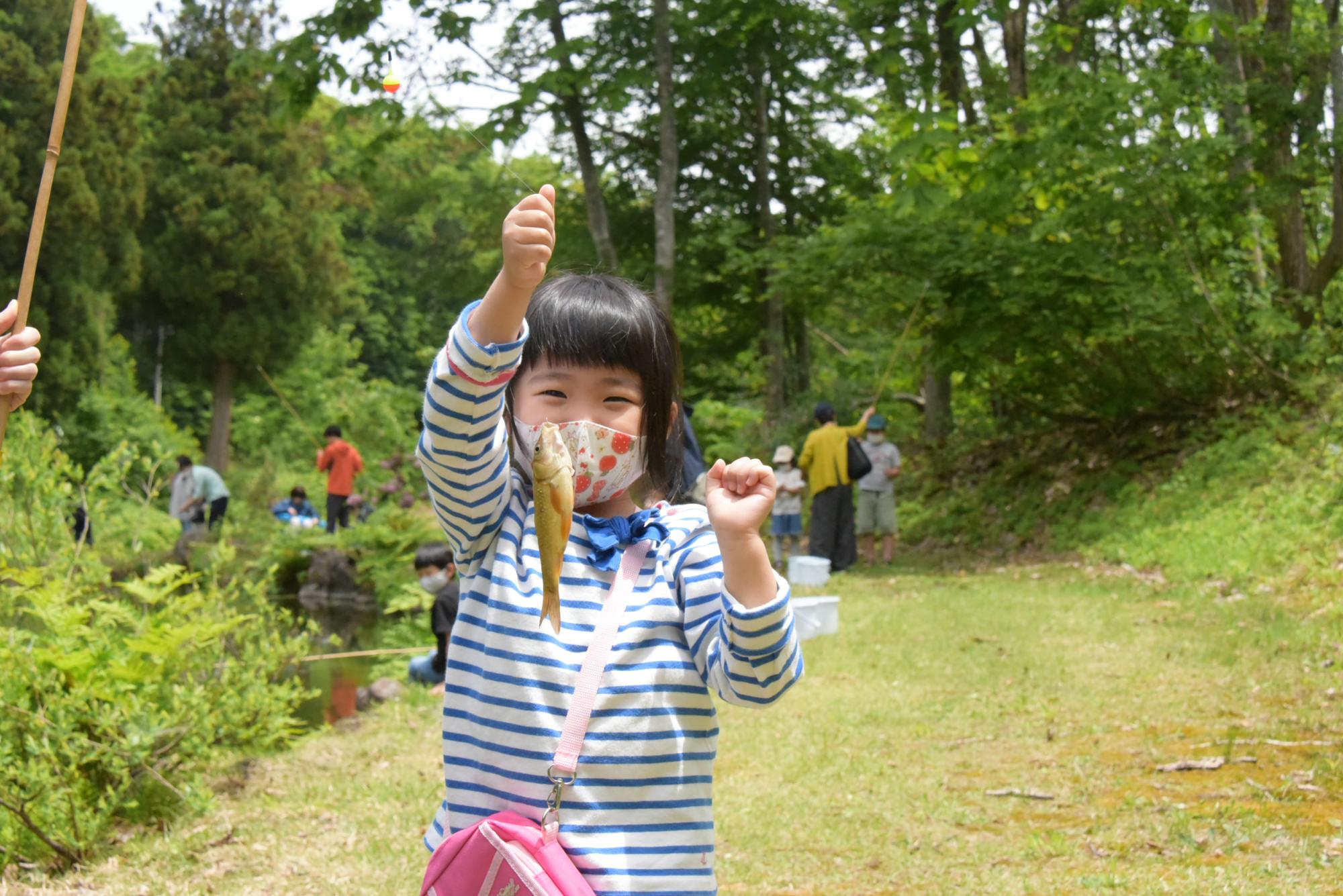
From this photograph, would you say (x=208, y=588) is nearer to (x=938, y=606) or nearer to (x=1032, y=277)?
(x=938, y=606)

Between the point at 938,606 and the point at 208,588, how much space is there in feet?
17.2

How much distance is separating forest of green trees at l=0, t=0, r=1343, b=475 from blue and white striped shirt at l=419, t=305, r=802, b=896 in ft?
8.48

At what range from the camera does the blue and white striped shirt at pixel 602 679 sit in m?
1.86

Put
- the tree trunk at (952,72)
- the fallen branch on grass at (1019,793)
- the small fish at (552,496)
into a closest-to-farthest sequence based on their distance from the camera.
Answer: the small fish at (552,496) → the fallen branch on grass at (1019,793) → the tree trunk at (952,72)

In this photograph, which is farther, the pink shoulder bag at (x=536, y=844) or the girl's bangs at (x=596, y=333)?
the girl's bangs at (x=596, y=333)

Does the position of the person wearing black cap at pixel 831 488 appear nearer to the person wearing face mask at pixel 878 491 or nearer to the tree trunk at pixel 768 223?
the person wearing face mask at pixel 878 491

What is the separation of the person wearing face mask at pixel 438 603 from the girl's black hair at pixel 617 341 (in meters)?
4.27

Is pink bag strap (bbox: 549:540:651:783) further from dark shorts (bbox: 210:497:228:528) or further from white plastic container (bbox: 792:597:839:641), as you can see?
A: dark shorts (bbox: 210:497:228:528)

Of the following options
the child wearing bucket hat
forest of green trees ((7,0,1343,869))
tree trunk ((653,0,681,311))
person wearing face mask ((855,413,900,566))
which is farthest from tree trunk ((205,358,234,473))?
person wearing face mask ((855,413,900,566))

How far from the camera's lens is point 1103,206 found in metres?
11.1

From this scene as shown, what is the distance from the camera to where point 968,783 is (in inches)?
A: 184

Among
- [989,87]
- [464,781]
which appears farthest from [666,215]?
[464,781]

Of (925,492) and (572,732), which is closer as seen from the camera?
(572,732)

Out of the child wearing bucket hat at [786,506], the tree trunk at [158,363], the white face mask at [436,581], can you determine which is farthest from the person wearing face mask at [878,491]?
the tree trunk at [158,363]
